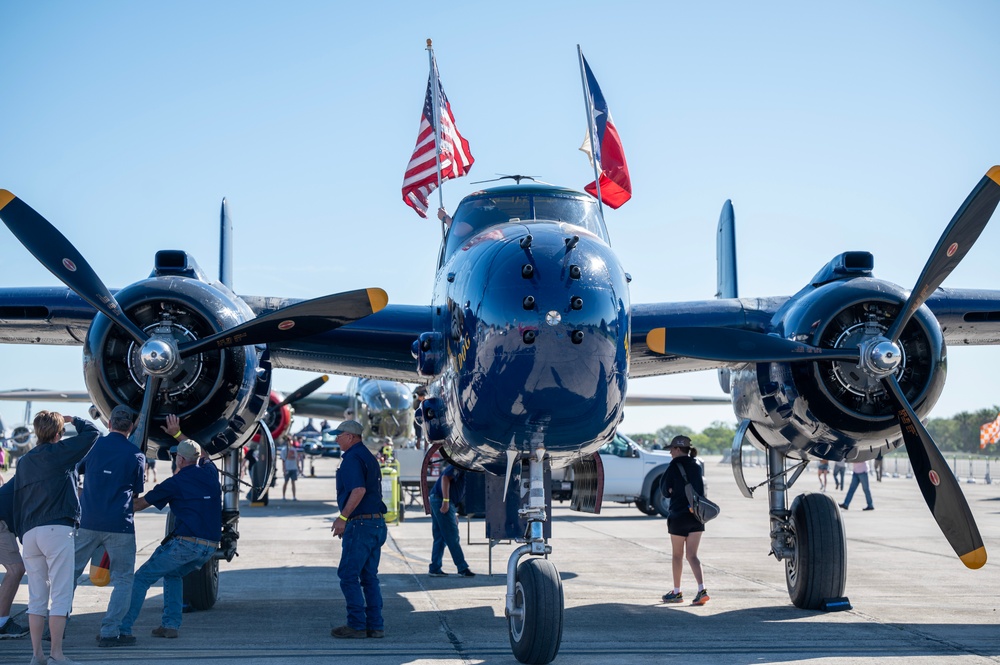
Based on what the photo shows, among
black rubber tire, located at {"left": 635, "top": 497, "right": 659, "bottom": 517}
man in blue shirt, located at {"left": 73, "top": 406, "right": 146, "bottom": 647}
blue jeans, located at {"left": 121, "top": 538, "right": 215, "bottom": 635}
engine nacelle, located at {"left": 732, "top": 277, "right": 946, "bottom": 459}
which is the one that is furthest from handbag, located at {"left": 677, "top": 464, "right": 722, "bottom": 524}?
black rubber tire, located at {"left": 635, "top": 497, "right": 659, "bottom": 517}

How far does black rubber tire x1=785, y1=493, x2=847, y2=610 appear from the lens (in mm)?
9750

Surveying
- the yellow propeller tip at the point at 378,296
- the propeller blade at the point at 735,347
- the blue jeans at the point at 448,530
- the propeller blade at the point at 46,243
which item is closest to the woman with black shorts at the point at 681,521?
the propeller blade at the point at 735,347

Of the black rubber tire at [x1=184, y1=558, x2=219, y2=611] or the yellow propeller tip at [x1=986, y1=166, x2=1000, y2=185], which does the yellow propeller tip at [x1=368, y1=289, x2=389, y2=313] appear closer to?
the black rubber tire at [x1=184, y1=558, x2=219, y2=611]

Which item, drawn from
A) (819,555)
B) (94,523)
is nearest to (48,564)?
(94,523)

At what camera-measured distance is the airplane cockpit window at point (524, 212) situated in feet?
30.8

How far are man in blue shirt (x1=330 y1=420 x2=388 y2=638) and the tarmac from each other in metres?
0.24

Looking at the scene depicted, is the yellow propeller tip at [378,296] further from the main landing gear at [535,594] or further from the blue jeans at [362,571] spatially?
the main landing gear at [535,594]

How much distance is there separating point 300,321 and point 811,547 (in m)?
5.52

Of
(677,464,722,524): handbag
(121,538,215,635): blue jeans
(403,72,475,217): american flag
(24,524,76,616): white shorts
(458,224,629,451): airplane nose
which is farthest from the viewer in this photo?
(403,72,475,217): american flag

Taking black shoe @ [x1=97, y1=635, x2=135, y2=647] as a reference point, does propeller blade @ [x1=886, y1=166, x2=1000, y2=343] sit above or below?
above

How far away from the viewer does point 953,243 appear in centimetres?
888

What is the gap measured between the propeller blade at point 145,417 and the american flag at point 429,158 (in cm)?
573

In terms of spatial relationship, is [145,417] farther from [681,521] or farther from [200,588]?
[681,521]

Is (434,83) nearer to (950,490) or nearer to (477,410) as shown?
(477,410)
